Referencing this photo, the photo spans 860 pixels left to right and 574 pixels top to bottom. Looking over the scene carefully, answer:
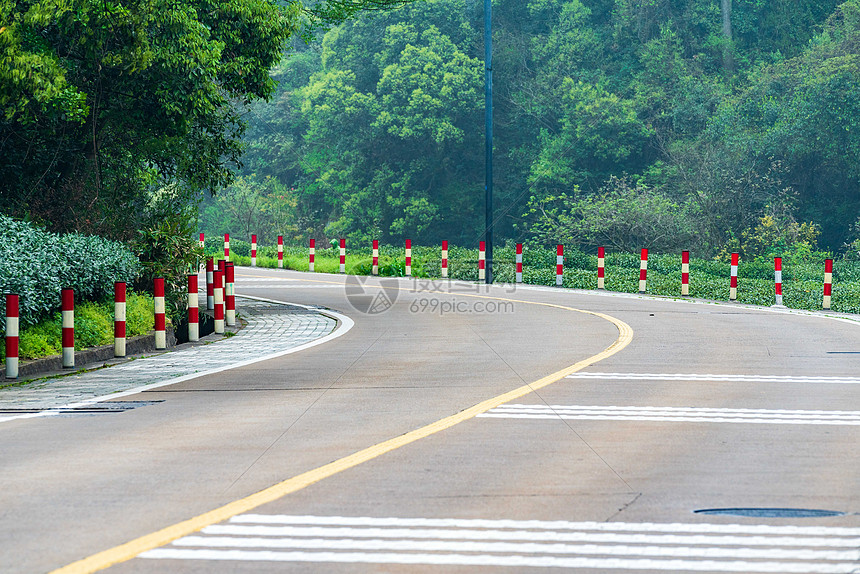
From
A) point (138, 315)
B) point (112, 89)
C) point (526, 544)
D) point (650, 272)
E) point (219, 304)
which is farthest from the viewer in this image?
point (650, 272)

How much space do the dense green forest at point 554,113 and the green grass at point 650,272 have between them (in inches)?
265

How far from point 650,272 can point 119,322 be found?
69.6 ft

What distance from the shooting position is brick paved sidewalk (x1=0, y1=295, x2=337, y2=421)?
38.3 ft

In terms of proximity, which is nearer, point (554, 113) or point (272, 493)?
point (272, 493)

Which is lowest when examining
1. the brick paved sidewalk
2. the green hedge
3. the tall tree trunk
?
the brick paved sidewalk

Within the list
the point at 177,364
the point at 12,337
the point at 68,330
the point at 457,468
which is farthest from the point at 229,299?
the point at 457,468

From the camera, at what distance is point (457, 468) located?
791 centimetres

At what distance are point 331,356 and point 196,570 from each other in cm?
935

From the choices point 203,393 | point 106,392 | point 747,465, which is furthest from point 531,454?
point 106,392

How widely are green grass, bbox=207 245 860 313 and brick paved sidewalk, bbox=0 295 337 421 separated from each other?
10.0m

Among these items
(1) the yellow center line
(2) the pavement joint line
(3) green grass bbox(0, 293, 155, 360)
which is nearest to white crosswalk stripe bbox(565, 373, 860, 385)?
(1) the yellow center line

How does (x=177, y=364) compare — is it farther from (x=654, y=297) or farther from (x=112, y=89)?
(x=654, y=297)

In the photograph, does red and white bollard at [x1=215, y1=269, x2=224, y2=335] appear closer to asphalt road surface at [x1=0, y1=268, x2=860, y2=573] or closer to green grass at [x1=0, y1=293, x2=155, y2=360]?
green grass at [x1=0, y1=293, x2=155, y2=360]

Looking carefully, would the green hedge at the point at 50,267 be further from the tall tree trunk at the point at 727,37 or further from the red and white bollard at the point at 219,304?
the tall tree trunk at the point at 727,37
